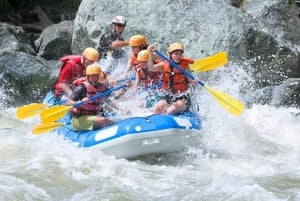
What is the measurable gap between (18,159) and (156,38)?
4.89m

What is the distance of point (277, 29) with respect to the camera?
37.0 ft

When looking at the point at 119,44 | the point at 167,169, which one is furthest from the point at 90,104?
the point at 119,44

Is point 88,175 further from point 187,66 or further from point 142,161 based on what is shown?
point 187,66

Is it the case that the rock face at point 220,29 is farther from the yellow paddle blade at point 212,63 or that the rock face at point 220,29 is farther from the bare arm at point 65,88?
the bare arm at point 65,88

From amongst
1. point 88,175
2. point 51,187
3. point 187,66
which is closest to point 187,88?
point 187,66

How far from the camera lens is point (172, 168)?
22.5 ft

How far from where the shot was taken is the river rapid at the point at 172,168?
229 inches

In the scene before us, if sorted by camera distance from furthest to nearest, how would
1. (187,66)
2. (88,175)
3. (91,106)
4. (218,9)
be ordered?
(218,9), (187,66), (91,106), (88,175)

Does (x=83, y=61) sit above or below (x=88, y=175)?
above

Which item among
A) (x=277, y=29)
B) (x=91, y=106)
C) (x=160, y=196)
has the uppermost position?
(x=277, y=29)

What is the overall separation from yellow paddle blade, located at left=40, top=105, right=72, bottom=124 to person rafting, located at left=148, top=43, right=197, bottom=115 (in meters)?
1.09

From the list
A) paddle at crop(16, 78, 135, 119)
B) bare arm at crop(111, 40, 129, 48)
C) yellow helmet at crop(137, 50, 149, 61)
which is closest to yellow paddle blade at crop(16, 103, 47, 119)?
paddle at crop(16, 78, 135, 119)

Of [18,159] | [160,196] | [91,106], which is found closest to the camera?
[160,196]

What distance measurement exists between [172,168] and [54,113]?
5.20ft
